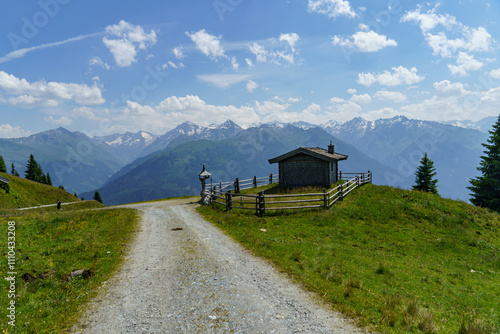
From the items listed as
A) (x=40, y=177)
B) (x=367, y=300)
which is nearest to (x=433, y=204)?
(x=367, y=300)

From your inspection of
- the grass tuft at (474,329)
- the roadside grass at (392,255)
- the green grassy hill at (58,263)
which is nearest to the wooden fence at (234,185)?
the roadside grass at (392,255)

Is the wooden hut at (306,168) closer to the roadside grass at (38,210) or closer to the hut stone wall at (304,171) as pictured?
the hut stone wall at (304,171)

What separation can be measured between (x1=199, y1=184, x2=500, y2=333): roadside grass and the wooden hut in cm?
599

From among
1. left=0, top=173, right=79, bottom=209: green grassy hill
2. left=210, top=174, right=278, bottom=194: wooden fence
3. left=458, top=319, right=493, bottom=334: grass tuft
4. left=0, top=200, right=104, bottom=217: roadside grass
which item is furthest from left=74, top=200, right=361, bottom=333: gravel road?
left=0, top=173, right=79, bottom=209: green grassy hill

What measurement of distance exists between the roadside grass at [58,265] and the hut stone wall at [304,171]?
2004 centimetres

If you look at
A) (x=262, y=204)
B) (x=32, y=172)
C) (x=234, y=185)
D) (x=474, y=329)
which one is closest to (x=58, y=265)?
(x=262, y=204)

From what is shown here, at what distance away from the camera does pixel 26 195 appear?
180 ft

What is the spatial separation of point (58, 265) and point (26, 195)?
59.9 meters

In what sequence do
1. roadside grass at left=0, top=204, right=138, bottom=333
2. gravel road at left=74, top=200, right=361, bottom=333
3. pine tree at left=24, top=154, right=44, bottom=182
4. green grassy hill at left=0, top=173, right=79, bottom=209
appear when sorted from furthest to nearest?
1. pine tree at left=24, top=154, right=44, bottom=182
2. green grassy hill at left=0, top=173, right=79, bottom=209
3. roadside grass at left=0, top=204, right=138, bottom=333
4. gravel road at left=74, top=200, right=361, bottom=333

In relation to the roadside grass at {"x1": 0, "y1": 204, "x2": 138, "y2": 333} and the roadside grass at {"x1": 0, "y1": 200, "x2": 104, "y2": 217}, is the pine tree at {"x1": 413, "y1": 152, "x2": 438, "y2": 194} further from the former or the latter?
the roadside grass at {"x1": 0, "y1": 200, "x2": 104, "y2": 217}

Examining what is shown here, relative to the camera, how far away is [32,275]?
31.7 ft

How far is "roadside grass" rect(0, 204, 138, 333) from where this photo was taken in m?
7.14

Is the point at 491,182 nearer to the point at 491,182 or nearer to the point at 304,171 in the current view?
the point at 491,182

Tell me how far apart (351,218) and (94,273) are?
1827cm
